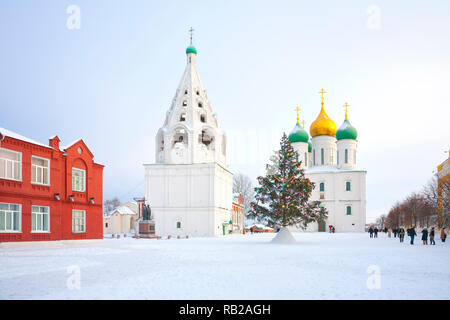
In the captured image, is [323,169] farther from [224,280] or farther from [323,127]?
[224,280]

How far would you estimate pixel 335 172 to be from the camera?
59688 millimetres

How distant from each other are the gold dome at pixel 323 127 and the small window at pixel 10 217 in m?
48.1

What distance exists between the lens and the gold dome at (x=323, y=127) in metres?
62.5

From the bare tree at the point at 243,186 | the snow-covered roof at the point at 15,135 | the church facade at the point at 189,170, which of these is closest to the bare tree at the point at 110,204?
the bare tree at the point at 243,186

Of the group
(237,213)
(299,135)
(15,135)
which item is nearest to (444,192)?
(299,135)

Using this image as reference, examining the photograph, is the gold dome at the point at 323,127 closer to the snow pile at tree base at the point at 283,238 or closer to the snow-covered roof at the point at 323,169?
the snow-covered roof at the point at 323,169

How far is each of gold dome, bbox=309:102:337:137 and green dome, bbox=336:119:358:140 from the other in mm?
2269

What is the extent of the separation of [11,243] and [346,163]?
158ft

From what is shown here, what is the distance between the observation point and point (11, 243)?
21188mm

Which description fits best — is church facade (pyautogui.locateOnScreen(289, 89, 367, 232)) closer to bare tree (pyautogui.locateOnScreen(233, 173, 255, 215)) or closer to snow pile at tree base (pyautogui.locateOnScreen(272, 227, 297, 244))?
bare tree (pyautogui.locateOnScreen(233, 173, 255, 215))

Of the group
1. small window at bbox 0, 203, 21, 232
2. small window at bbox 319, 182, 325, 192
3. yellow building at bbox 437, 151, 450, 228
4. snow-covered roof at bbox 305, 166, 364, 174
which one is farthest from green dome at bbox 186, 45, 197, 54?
small window at bbox 0, 203, 21, 232

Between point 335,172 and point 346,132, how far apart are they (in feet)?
19.6

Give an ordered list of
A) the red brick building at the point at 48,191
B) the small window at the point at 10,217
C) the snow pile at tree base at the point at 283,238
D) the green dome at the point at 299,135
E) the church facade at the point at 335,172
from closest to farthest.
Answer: the small window at the point at 10,217 < the red brick building at the point at 48,191 < the snow pile at tree base at the point at 283,238 < the church facade at the point at 335,172 < the green dome at the point at 299,135
